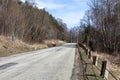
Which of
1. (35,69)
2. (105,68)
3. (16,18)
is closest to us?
(105,68)

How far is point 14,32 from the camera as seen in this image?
45656 millimetres

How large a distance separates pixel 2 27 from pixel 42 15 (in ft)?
110

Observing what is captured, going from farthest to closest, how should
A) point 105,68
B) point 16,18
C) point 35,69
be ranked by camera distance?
point 16,18 → point 35,69 → point 105,68

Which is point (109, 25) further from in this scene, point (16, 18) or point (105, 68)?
point (105, 68)

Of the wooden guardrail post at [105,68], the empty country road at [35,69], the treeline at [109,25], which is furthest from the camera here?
the treeline at [109,25]

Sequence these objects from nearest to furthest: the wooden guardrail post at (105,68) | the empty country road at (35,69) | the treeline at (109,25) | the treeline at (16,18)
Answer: the wooden guardrail post at (105,68)
the empty country road at (35,69)
the treeline at (16,18)
the treeline at (109,25)

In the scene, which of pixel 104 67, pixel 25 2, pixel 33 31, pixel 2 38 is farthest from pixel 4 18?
pixel 104 67

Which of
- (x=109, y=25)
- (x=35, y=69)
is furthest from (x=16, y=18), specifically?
(x=35, y=69)

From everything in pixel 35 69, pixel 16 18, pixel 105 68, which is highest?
pixel 16 18

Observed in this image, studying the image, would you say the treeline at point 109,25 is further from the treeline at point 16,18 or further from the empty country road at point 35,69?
the empty country road at point 35,69

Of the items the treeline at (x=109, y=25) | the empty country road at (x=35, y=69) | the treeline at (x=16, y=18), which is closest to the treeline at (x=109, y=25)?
the treeline at (x=109, y=25)

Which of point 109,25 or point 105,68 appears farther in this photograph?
point 109,25

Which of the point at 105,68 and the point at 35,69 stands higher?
the point at 105,68

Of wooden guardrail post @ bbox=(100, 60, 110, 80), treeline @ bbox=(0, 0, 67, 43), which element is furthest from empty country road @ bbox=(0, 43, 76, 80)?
treeline @ bbox=(0, 0, 67, 43)
